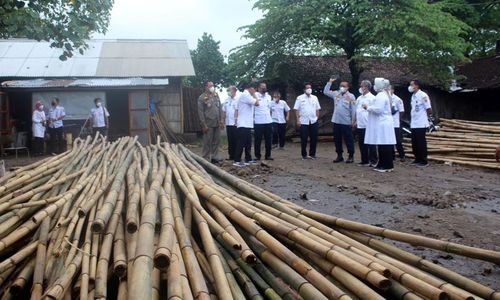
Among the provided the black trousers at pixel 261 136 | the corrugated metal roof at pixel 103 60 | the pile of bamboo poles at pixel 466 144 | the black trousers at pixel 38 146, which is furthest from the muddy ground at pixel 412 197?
the corrugated metal roof at pixel 103 60

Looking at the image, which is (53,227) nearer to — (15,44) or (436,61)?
(436,61)

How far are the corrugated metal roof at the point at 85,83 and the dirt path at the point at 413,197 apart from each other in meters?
7.41

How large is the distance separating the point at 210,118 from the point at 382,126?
3515 millimetres

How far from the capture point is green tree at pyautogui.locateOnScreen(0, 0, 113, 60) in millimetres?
5801

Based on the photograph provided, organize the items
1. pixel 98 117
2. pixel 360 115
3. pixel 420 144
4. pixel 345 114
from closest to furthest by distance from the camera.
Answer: pixel 420 144 → pixel 360 115 → pixel 345 114 → pixel 98 117

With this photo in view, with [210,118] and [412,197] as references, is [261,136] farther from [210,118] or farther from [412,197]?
[412,197]

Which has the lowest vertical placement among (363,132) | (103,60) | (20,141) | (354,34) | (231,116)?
(20,141)

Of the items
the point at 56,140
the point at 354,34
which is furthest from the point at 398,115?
the point at 56,140

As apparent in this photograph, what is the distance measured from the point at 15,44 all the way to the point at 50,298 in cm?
1965

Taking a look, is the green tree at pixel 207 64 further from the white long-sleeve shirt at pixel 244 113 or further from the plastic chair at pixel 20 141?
the white long-sleeve shirt at pixel 244 113

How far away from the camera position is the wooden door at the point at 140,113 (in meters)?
15.9

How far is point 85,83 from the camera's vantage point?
50.3ft

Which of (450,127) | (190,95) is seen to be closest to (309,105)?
(450,127)

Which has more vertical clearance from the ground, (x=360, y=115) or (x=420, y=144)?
(x=360, y=115)
